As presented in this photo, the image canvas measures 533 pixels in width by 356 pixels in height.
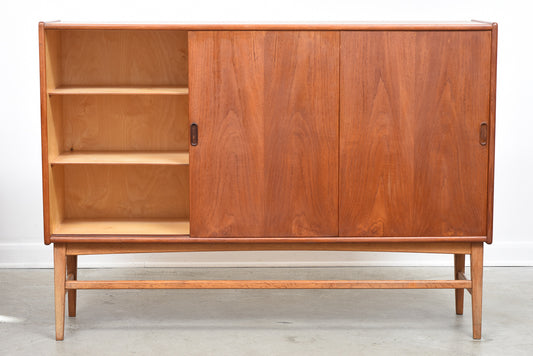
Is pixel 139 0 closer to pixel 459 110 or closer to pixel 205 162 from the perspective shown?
pixel 205 162

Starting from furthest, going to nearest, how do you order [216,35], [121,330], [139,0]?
[139,0] → [121,330] → [216,35]

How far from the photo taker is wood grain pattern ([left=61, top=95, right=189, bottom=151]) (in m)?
4.22

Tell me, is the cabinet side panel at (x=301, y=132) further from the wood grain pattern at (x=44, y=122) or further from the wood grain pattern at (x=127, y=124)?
the wood grain pattern at (x=44, y=122)

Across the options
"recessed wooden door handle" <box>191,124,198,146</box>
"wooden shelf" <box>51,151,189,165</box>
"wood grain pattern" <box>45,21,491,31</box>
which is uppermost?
"wood grain pattern" <box>45,21,491,31</box>

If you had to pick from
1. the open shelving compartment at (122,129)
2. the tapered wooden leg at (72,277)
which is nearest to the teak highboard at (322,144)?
the open shelving compartment at (122,129)

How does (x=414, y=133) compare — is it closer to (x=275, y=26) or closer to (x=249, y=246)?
(x=275, y=26)

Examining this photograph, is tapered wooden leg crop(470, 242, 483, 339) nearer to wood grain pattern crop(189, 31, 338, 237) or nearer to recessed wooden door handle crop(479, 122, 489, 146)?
recessed wooden door handle crop(479, 122, 489, 146)

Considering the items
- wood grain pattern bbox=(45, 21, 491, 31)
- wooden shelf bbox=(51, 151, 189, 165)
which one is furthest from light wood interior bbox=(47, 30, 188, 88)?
wood grain pattern bbox=(45, 21, 491, 31)

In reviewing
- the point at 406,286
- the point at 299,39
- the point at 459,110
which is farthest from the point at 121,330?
the point at 459,110

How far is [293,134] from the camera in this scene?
148 inches

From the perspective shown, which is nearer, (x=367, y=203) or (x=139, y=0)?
(x=367, y=203)

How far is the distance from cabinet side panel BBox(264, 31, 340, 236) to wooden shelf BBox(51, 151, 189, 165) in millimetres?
481

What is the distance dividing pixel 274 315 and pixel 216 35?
1566 mm

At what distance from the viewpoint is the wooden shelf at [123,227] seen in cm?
394
